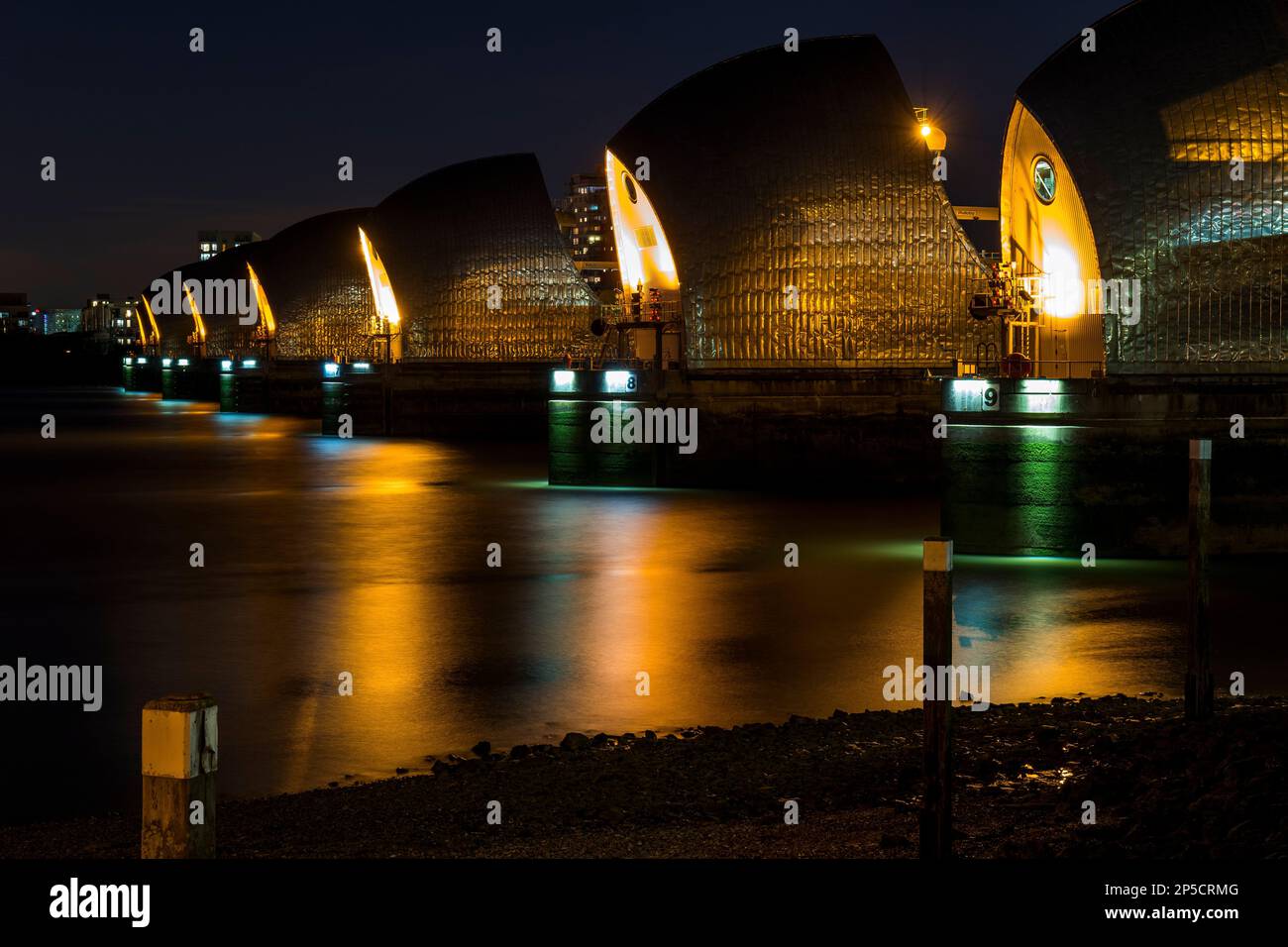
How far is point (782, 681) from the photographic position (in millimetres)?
12938

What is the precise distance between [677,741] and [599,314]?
145 ft

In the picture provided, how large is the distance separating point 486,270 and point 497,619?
38769 mm

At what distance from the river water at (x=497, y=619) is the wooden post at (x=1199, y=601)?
1627mm

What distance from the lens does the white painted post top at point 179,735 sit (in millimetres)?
5254

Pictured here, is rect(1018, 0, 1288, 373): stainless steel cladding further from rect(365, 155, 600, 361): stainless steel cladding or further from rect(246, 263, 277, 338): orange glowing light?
rect(246, 263, 277, 338): orange glowing light

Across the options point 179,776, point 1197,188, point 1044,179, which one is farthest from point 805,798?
point 1044,179

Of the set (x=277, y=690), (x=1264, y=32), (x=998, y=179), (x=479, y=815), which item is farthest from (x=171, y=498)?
(x=479, y=815)

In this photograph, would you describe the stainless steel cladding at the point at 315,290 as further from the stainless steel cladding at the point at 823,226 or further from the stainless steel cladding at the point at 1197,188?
the stainless steel cladding at the point at 1197,188

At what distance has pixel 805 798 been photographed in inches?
348

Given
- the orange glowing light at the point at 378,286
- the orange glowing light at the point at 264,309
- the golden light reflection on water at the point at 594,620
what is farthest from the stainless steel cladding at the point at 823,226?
the orange glowing light at the point at 264,309

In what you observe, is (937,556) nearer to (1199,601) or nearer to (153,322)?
(1199,601)

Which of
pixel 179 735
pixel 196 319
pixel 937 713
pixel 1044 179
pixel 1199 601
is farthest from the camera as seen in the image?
pixel 196 319

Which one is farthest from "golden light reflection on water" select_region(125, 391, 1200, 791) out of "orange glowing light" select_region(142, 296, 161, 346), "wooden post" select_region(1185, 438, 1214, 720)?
"orange glowing light" select_region(142, 296, 161, 346)

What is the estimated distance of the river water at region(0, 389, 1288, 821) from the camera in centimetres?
1137
